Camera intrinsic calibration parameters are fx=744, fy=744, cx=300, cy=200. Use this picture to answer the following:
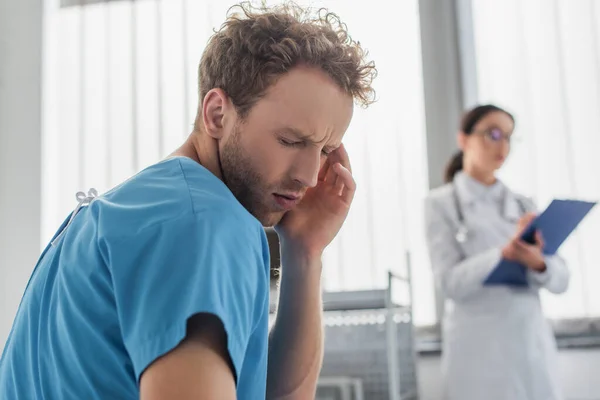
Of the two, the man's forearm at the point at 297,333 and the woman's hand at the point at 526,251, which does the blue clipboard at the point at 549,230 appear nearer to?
the woman's hand at the point at 526,251

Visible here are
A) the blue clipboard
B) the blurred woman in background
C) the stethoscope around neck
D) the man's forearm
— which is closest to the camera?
the man's forearm

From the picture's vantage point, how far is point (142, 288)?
0.52 metres

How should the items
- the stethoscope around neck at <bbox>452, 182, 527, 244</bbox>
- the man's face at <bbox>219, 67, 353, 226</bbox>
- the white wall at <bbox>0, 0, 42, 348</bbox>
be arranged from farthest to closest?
1. the white wall at <bbox>0, 0, 42, 348</bbox>
2. the stethoscope around neck at <bbox>452, 182, 527, 244</bbox>
3. the man's face at <bbox>219, 67, 353, 226</bbox>

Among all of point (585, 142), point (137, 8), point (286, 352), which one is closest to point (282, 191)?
point (286, 352)

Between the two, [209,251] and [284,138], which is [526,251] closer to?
[284,138]

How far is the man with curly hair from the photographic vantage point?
0.50 meters

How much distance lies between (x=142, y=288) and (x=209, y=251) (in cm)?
5

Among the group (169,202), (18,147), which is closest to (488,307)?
(169,202)

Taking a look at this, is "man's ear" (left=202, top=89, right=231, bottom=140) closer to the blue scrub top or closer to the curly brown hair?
the curly brown hair

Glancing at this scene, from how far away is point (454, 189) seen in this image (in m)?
2.61

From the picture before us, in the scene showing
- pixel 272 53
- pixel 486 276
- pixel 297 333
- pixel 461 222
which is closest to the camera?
pixel 272 53

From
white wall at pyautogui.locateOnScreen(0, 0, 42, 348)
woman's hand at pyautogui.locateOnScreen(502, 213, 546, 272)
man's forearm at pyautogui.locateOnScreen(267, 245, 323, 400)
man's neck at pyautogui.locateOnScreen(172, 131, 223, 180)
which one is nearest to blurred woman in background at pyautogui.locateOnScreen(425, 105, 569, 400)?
woman's hand at pyautogui.locateOnScreen(502, 213, 546, 272)

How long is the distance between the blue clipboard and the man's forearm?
1.29 meters

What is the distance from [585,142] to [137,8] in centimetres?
237
